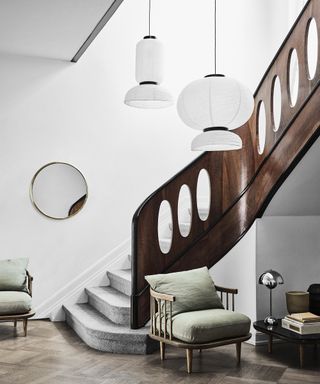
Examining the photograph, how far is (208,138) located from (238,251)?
236cm

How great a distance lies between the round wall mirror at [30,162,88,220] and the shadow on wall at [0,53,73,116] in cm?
93

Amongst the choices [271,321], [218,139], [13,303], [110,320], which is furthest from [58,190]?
[218,139]

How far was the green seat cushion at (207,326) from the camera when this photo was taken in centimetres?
485

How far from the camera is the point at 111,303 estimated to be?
6.16 meters

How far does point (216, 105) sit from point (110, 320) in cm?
317

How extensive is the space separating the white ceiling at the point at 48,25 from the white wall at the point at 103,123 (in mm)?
339

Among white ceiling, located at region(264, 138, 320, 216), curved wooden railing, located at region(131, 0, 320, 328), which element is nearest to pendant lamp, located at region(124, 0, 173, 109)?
curved wooden railing, located at region(131, 0, 320, 328)

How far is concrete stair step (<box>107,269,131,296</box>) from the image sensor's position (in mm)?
6592

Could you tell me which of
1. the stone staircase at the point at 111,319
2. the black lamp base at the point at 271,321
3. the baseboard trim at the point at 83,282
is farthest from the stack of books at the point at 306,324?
the baseboard trim at the point at 83,282

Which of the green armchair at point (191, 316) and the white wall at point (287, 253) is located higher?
the white wall at point (287, 253)

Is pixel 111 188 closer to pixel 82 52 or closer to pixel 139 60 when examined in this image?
pixel 82 52

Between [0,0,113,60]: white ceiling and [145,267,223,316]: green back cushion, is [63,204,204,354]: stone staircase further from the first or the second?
[0,0,113,60]: white ceiling

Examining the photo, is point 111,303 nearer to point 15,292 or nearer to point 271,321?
point 15,292

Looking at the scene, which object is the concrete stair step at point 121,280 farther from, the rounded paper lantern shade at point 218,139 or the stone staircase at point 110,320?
the rounded paper lantern shade at point 218,139
